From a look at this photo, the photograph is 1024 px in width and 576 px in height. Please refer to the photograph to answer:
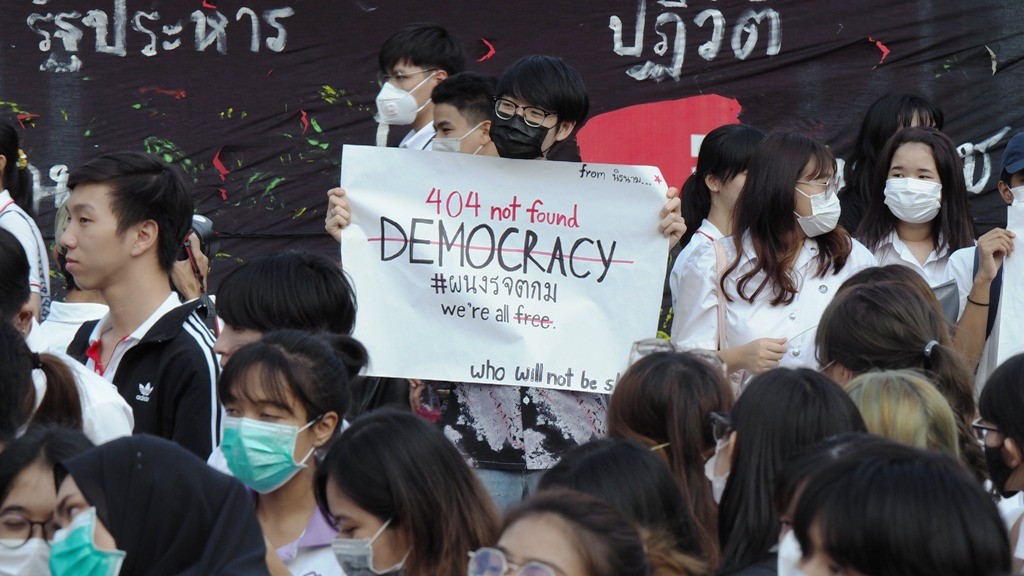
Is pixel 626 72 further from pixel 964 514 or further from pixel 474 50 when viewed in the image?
pixel 964 514

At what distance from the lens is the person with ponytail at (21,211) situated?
220 inches

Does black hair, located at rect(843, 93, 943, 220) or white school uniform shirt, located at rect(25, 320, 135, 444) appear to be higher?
black hair, located at rect(843, 93, 943, 220)

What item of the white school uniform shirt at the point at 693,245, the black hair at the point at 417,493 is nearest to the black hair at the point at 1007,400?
the black hair at the point at 417,493

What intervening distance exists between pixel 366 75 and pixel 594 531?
177 inches

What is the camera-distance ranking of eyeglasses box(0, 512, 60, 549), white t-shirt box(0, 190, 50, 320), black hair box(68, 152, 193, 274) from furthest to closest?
1. white t-shirt box(0, 190, 50, 320)
2. black hair box(68, 152, 193, 274)
3. eyeglasses box(0, 512, 60, 549)

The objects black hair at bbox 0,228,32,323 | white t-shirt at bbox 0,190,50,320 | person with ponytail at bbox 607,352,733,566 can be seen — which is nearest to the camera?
person with ponytail at bbox 607,352,733,566

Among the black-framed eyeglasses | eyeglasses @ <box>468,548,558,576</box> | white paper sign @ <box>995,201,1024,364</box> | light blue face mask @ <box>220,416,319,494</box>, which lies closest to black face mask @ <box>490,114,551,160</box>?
light blue face mask @ <box>220,416,319,494</box>

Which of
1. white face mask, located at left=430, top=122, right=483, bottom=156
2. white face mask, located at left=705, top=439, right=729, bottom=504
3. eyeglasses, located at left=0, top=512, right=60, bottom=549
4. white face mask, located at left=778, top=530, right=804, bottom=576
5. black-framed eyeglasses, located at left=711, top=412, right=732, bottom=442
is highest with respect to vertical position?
white face mask, located at left=430, top=122, right=483, bottom=156

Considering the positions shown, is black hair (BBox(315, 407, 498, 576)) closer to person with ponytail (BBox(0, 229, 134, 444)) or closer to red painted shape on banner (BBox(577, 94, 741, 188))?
person with ponytail (BBox(0, 229, 134, 444))

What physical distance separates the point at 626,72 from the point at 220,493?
436 cm

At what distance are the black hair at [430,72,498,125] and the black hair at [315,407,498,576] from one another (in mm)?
2206

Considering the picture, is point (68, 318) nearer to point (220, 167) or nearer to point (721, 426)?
point (220, 167)

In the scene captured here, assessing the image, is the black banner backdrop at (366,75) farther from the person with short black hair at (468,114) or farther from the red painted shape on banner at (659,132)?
the person with short black hair at (468,114)

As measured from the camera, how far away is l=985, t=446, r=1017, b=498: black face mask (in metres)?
3.60
